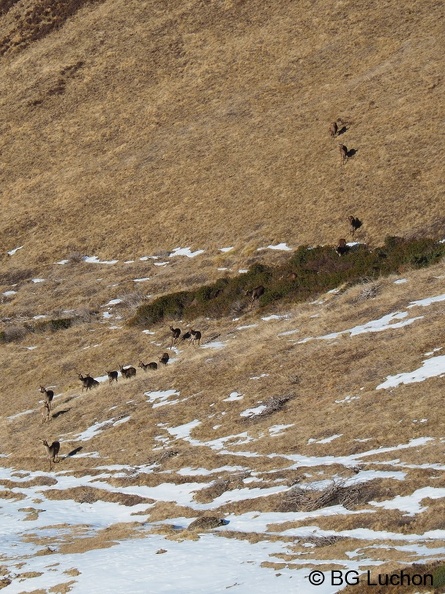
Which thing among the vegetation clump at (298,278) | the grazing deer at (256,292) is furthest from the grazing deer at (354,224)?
the grazing deer at (256,292)

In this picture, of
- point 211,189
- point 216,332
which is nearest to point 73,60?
point 211,189

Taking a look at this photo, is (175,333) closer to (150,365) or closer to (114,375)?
(150,365)

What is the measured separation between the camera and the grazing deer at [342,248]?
39625mm

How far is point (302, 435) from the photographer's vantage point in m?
21.0

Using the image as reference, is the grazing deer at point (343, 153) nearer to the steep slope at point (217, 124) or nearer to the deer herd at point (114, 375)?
the steep slope at point (217, 124)

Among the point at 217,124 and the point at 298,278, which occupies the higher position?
the point at 217,124

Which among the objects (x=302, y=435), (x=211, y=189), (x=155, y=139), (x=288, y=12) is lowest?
(x=302, y=435)

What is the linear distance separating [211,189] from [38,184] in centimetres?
1537

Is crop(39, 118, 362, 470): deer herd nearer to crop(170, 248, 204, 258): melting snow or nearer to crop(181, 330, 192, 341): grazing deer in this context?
crop(181, 330, 192, 341): grazing deer

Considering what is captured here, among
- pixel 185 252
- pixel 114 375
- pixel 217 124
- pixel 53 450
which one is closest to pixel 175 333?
pixel 114 375

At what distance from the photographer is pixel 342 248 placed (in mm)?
39781

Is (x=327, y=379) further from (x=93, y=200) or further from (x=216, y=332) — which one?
(x=93, y=200)

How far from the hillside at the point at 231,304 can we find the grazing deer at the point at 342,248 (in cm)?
109

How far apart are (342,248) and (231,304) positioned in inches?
233
